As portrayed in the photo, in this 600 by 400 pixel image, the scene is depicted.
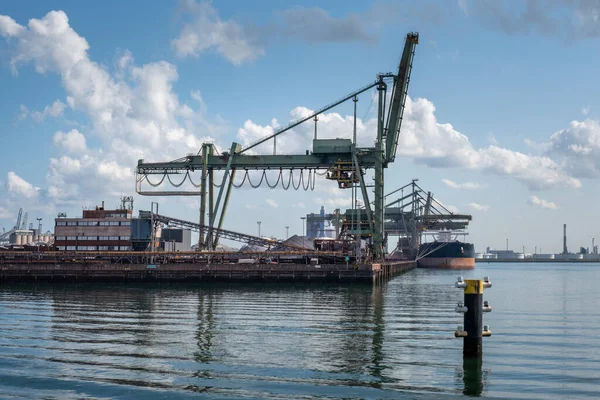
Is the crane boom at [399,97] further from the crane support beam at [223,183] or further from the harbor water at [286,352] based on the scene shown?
the harbor water at [286,352]

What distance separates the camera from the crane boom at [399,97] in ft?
242

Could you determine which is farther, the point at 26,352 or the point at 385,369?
the point at 26,352

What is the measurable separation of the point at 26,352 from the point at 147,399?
887 centimetres

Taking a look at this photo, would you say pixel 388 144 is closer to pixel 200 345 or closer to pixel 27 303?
pixel 27 303

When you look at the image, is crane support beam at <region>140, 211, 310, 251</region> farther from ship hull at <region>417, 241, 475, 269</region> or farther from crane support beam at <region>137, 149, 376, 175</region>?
ship hull at <region>417, 241, 475, 269</region>

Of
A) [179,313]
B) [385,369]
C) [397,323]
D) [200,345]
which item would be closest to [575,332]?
[397,323]

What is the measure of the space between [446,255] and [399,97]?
338ft

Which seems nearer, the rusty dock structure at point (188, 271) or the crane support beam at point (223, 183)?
the rusty dock structure at point (188, 271)

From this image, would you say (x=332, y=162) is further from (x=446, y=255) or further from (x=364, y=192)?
(x=446, y=255)

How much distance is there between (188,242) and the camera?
10081cm

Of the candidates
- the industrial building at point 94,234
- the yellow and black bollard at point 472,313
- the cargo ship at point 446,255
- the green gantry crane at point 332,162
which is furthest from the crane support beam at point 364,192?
the cargo ship at point 446,255

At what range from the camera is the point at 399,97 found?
7556 cm

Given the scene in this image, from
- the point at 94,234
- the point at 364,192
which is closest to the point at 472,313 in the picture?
the point at 364,192

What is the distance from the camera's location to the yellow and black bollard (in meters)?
20.1
